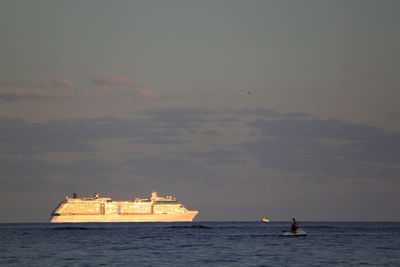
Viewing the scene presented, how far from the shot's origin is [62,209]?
195500 millimetres

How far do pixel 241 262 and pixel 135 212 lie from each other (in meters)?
150

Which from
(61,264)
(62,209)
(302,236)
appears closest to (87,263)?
(61,264)

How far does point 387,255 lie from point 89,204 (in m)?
148

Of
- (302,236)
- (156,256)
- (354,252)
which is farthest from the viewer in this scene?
(302,236)

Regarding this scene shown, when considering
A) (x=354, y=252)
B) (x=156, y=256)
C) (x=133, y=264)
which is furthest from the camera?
(x=354, y=252)

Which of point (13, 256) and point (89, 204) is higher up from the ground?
point (89, 204)

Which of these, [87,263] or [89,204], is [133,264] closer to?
[87,263]

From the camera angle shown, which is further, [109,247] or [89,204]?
[89,204]

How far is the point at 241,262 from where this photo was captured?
51000mm

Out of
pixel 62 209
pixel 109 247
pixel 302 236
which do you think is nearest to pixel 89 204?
pixel 62 209

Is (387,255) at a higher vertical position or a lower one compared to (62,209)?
lower

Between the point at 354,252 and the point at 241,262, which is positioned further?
the point at 354,252

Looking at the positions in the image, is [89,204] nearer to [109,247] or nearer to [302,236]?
[302,236]

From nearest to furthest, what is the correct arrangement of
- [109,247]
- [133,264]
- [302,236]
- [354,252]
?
[133,264] < [354,252] < [109,247] < [302,236]
